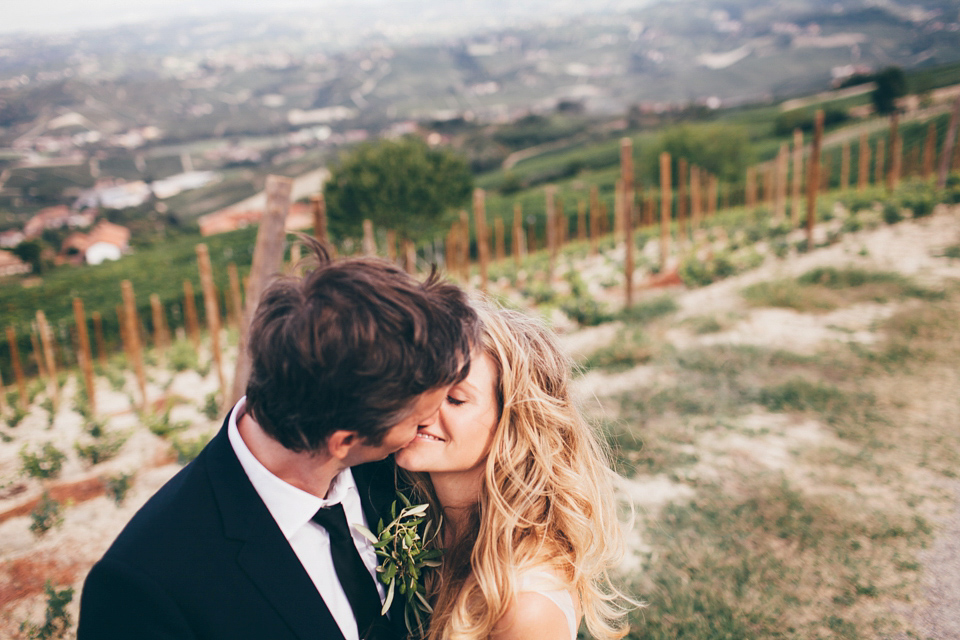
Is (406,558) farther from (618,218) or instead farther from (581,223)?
(618,218)

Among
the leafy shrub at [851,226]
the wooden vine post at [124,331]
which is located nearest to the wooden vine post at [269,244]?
the wooden vine post at [124,331]

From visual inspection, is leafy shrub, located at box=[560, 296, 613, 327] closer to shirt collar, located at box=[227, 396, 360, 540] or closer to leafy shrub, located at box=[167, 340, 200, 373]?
leafy shrub, located at box=[167, 340, 200, 373]

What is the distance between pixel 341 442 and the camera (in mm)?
1270

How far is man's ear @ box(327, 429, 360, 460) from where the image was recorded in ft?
4.08

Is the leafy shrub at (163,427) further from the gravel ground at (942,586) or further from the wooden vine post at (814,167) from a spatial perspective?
the wooden vine post at (814,167)

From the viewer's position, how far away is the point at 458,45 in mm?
154125

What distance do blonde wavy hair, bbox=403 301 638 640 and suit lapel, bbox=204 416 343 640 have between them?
424 mm

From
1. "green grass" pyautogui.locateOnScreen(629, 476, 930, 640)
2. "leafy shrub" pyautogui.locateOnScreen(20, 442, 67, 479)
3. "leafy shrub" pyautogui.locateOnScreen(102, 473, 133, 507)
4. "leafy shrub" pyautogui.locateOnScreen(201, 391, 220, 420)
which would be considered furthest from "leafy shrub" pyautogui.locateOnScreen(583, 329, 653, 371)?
"leafy shrub" pyautogui.locateOnScreen(20, 442, 67, 479)

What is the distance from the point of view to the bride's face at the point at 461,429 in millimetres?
1617

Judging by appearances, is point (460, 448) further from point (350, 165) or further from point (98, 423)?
point (350, 165)

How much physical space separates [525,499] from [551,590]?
0.86 ft

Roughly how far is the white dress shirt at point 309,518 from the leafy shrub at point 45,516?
3.32 metres

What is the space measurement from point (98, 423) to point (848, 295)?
902cm

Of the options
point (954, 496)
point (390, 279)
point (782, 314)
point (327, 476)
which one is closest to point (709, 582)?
point (954, 496)
